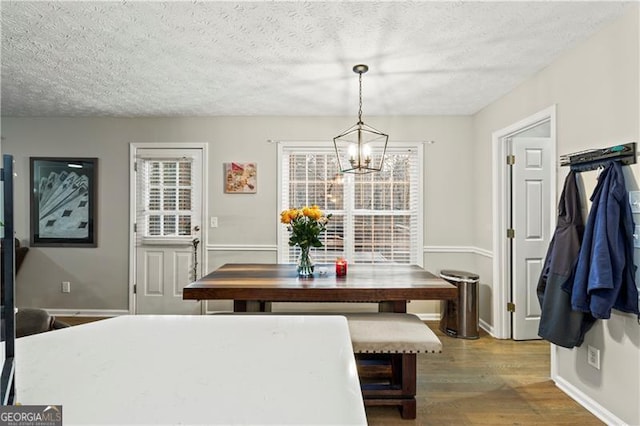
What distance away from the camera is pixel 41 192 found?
154 inches

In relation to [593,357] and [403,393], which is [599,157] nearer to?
[593,357]

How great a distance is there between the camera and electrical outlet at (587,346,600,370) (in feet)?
6.82

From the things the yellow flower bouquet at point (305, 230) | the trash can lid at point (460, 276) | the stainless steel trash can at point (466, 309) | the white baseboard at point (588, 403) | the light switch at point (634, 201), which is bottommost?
the white baseboard at point (588, 403)

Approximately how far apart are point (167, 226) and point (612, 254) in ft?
13.3

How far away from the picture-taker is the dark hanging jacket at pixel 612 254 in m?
1.84

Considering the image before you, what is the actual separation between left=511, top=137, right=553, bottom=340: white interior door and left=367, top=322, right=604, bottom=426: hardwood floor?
28 centimetres

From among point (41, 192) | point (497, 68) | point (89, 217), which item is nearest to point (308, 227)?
point (497, 68)

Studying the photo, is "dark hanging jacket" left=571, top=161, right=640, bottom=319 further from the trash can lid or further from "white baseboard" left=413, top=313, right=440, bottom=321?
"white baseboard" left=413, top=313, right=440, bottom=321

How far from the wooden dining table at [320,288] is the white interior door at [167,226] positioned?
1.51m

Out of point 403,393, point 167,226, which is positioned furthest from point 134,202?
point 403,393

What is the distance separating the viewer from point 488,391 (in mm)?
2359

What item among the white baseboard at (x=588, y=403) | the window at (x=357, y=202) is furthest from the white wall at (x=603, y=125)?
the window at (x=357, y=202)

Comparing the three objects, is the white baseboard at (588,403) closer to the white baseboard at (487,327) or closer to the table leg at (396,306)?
the white baseboard at (487,327)

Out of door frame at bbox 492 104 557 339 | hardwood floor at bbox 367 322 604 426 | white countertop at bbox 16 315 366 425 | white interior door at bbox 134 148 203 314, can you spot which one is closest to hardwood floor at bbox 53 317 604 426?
hardwood floor at bbox 367 322 604 426
